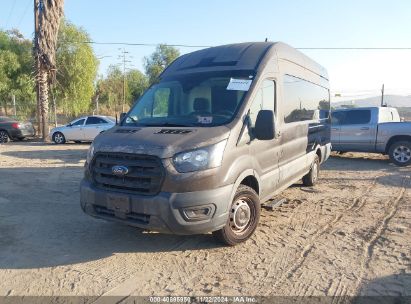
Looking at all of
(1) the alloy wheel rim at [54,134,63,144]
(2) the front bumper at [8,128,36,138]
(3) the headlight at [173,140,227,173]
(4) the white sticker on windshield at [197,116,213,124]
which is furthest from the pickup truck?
(2) the front bumper at [8,128,36,138]

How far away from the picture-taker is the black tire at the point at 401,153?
38.5ft

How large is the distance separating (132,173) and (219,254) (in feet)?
4.73

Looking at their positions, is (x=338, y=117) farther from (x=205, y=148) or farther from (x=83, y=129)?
(x=83, y=129)

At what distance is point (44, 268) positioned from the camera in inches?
169

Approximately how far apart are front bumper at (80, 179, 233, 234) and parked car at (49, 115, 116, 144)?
14851mm

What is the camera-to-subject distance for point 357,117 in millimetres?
12914

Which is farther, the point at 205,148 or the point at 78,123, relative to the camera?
the point at 78,123

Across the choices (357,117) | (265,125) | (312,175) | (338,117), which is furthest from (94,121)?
(265,125)

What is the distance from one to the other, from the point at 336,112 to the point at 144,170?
10.8m

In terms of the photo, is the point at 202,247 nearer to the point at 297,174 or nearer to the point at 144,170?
the point at 144,170

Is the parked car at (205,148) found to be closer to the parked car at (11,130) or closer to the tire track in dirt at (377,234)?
the tire track in dirt at (377,234)

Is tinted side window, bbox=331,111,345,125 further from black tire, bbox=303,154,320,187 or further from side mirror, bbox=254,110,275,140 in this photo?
side mirror, bbox=254,110,275,140

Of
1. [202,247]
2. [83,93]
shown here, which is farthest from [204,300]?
[83,93]

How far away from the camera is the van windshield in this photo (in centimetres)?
493
